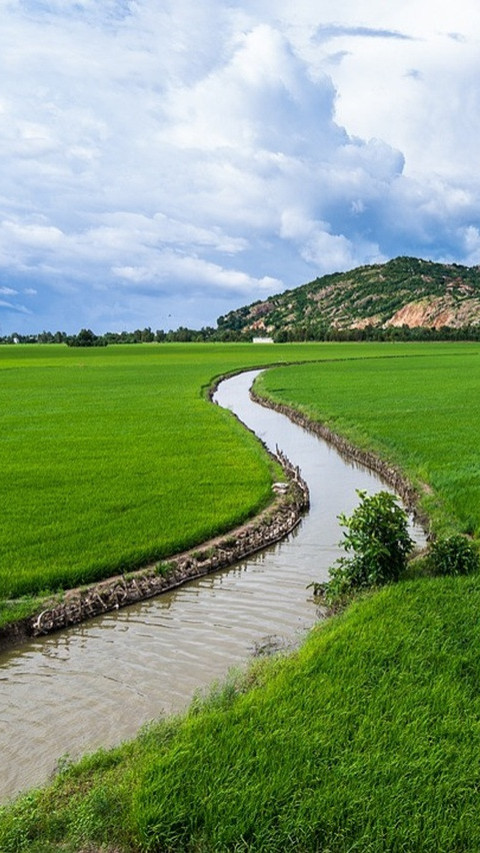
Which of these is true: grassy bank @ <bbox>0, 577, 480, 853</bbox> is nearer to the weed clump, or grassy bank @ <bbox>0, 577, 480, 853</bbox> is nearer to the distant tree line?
the weed clump

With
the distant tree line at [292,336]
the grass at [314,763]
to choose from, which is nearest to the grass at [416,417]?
the grass at [314,763]

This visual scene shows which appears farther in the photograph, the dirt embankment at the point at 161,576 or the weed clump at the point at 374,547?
the weed clump at the point at 374,547

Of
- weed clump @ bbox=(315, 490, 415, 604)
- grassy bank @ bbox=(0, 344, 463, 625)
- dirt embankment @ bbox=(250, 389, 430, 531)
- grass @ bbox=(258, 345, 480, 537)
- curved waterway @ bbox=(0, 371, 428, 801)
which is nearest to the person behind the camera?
curved waterway @ bbox=(0, 371, 428, 801)

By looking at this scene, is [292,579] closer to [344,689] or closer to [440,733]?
[344,689]

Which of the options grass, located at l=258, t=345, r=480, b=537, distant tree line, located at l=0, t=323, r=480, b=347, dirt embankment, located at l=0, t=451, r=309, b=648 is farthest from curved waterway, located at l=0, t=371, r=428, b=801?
distant tree line, located at l=0, t=323, r=480, b=347

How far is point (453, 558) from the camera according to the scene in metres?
9.47

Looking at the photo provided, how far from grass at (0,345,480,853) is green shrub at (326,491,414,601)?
1.13 metres

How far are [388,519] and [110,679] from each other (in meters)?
4.67

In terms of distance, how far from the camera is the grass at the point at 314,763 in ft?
15.0

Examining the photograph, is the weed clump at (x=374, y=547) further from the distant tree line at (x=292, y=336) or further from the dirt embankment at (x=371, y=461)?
the distant tree line at (x=292, y=336)

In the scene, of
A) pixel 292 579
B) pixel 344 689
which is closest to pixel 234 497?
pixel 292 579

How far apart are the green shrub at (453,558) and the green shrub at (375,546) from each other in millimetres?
515

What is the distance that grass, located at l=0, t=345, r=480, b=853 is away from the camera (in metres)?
4.58

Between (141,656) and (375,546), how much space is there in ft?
12.4
